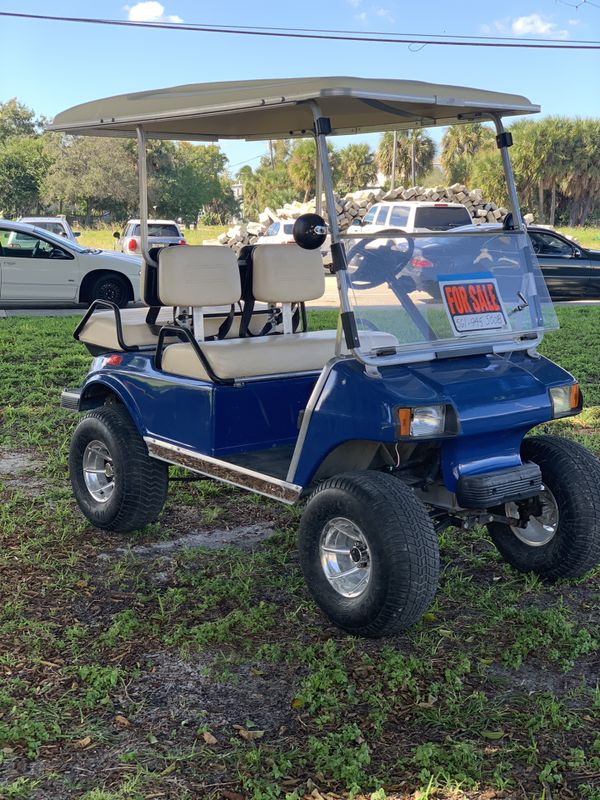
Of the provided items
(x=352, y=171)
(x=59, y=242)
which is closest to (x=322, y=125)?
(x=352, y=171)

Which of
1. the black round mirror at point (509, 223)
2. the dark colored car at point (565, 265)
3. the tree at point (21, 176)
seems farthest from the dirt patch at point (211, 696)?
the tree at point (21, 176)

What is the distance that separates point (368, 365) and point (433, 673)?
1203mm

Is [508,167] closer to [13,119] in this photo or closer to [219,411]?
[219,411]

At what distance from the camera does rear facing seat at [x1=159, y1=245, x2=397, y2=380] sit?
4340 mm

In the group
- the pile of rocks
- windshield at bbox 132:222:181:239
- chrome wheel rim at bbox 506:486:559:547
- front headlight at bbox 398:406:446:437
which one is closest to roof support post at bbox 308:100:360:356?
front headlight at bbox 398:406:446:437

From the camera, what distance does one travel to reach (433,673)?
3453 millimetres

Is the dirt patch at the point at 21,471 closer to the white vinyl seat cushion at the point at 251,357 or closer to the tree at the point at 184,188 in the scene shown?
the white vinyl seat cushion at the point at 251,357

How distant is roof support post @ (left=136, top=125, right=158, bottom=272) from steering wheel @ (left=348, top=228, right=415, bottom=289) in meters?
1.31

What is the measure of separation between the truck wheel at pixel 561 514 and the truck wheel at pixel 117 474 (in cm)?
183

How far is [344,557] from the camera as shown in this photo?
3766mm

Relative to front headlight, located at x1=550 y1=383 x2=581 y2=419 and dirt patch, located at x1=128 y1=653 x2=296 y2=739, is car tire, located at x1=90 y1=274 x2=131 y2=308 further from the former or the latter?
dirt patch, located at x1=128 y1=653 x2=296 y2=739

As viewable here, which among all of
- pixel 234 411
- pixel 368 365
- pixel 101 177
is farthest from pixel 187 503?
pixel 101 177

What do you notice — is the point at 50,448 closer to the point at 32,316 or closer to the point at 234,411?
the point at 234,411

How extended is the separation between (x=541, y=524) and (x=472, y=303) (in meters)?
1.06
